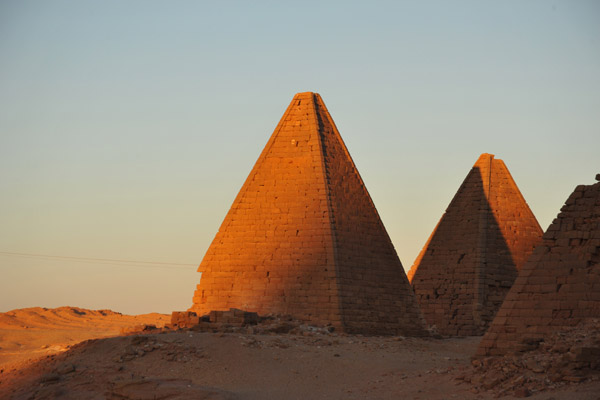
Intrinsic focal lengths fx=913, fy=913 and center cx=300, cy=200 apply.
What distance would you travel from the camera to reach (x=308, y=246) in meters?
20.0

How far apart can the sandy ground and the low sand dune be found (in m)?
2.45

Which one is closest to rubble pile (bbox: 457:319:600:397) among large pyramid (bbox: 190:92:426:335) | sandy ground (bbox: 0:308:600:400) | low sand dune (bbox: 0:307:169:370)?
sandy ground (bbox: 0:308:600:400)

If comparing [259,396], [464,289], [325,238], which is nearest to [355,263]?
[325,238]

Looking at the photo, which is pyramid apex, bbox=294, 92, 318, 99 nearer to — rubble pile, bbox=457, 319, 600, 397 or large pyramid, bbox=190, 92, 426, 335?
large pyramid, bbox=190, 92, 426, 335

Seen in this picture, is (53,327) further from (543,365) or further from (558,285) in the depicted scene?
(543,365)

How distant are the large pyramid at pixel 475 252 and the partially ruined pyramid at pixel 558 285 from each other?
1038 cm

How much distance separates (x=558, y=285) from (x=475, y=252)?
446 inches

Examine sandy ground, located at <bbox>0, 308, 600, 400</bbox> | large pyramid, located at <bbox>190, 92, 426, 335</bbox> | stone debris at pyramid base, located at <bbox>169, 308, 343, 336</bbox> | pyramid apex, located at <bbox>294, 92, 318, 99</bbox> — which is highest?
pyramid apex, located at <bbox>294, 92, 318, 99</bbox>

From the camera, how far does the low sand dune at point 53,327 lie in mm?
23766

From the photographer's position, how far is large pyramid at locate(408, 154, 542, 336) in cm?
2394

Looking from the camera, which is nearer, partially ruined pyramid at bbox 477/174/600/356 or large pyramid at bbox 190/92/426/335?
partially ruined pyramid at bbox 477/174/600/356

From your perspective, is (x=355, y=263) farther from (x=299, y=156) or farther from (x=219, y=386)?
(x=219, y=386)

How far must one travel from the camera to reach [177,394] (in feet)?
44.0

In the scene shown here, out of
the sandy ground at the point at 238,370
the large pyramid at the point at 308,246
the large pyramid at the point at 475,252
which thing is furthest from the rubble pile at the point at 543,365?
the large pyramid at the point at 475,252
